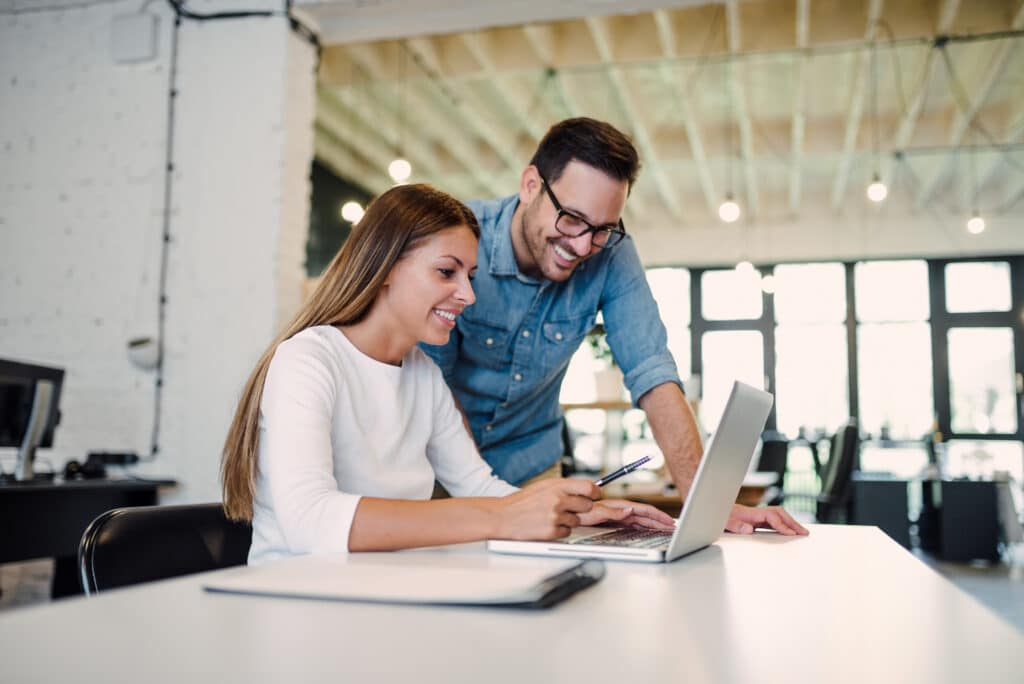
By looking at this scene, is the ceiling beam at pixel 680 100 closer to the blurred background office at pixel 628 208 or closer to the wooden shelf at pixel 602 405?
the blurred background office at pixel 628 208

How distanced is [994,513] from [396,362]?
6.56 m

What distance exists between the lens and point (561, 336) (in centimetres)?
191

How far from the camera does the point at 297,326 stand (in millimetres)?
1421

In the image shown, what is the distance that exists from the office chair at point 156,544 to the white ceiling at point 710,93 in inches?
125

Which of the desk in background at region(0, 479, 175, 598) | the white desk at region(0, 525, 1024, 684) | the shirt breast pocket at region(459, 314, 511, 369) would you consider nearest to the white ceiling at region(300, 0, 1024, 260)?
the desk in background at region(0, 479, 175, 598)

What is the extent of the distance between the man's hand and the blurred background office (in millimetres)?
405

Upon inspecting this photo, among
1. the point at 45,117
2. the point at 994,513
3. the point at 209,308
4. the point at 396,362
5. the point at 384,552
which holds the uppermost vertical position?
the point at 45,117

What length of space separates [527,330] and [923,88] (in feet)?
18.4

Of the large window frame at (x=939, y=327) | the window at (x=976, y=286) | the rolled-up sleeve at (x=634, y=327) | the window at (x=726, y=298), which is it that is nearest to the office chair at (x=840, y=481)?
the rolled-up sleeve at (x=634, y=327)


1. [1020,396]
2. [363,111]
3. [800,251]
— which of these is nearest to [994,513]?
[1020,396]

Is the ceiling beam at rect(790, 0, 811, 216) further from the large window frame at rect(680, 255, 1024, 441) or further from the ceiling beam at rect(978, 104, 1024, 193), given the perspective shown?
the ceiling beam at rect(978, 104, 1024, 193)

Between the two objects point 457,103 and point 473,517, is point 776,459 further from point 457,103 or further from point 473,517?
point 473,517

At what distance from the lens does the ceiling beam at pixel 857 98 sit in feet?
16.8

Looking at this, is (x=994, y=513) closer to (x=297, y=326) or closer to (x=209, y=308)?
(x=209, y=308)
